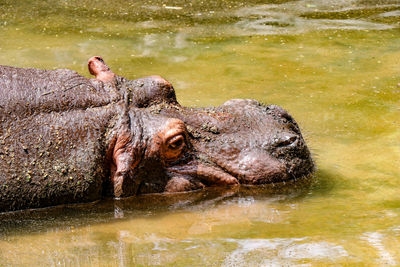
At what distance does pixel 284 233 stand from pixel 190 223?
657 mm

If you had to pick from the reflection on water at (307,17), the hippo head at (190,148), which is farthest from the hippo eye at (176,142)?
the reflection on water at (307,17)

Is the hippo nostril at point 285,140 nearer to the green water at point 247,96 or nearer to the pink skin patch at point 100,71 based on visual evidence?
the green water at point 247,96

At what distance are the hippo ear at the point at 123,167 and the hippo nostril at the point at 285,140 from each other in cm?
99

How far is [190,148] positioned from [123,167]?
515 mm

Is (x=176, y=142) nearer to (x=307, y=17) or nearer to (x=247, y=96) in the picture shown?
(x=247, y=96)

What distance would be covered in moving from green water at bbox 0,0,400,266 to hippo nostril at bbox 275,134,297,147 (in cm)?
36

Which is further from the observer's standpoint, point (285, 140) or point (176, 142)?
point (285, 140)

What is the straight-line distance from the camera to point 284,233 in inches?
173

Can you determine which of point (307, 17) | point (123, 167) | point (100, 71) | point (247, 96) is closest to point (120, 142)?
point (123, 167)

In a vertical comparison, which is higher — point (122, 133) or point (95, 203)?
point (122, 133)

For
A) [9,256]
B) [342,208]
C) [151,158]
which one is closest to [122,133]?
[151,158]

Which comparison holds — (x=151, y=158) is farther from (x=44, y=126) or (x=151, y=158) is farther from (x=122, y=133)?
(x=44, y=126)

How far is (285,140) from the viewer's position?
5160 mm

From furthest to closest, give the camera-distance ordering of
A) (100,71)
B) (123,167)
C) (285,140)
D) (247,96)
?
(247,96), (100,71), (285,140), (123,167)
